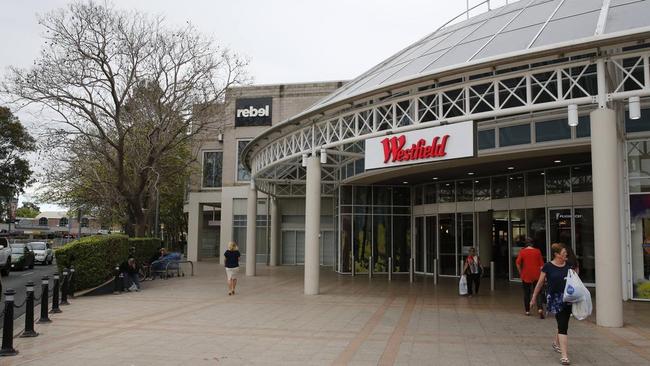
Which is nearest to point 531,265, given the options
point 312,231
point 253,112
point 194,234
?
point 312,231

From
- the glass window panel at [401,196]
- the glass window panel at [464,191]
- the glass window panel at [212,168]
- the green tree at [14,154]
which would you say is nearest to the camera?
the glass window panel at [464,191]

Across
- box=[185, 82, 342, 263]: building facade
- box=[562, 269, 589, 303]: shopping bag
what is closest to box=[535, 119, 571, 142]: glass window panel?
box=[562, 269, 589, 303]: shopping bag

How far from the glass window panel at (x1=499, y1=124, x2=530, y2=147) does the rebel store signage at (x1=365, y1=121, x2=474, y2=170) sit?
416cm

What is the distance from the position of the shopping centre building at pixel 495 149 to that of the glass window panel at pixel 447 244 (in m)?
0.06

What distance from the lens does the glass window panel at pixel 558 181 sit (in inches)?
705

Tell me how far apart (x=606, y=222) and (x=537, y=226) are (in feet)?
29.5

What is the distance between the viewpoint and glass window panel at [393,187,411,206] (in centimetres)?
2420

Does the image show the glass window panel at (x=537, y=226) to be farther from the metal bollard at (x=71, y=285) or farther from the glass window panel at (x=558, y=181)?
the metal bollard at (x=71, y=285)

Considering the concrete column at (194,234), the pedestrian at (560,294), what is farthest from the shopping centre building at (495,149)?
the concrete column at (194,234)

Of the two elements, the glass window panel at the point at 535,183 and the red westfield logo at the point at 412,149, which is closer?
the red westfield logo at the point at 412,149

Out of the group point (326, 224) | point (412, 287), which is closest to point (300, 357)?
point (412, 287)

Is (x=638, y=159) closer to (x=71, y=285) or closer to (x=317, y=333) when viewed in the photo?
(x=317, y=333)

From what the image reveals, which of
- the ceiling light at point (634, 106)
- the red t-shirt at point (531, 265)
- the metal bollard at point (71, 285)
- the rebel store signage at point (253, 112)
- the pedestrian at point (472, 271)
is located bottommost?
the metal bollard at point (71, 285)

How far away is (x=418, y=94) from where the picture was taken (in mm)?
12961
